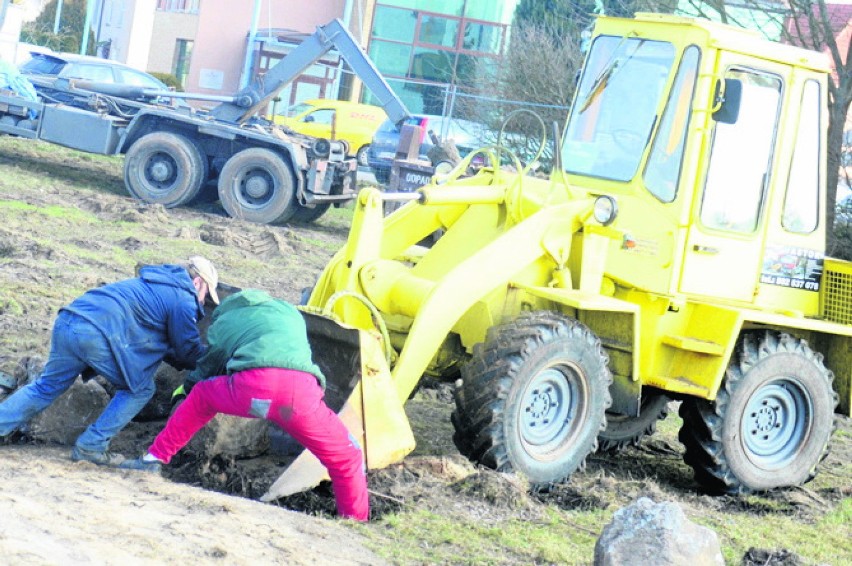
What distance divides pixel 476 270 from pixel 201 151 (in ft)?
36.8

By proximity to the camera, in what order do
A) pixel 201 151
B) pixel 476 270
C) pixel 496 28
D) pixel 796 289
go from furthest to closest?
pixel 496 28 < pixel 201 151 < pixel 796 289 < pixel 476 270

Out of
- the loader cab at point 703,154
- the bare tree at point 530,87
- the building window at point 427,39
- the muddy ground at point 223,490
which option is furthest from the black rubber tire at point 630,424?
the building window at point 427,39

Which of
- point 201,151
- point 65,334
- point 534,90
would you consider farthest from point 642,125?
point 534,90

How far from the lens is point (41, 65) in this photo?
67.1 ft

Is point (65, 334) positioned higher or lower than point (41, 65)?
lower

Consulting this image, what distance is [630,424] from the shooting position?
888 centimetres

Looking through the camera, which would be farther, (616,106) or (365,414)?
(616,106)

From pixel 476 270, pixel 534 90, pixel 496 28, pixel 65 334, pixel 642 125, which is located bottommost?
pixel 65 334

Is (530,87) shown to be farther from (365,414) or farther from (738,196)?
(365,414)

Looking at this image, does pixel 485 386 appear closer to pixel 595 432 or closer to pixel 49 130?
pixel 595 432

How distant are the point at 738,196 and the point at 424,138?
14.6 meters

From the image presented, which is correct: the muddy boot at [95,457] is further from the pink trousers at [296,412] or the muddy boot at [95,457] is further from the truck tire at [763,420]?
the truck tire at [763,420]

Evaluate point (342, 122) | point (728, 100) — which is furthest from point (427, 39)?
point (728, 100)

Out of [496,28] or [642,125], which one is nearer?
[642,125]
